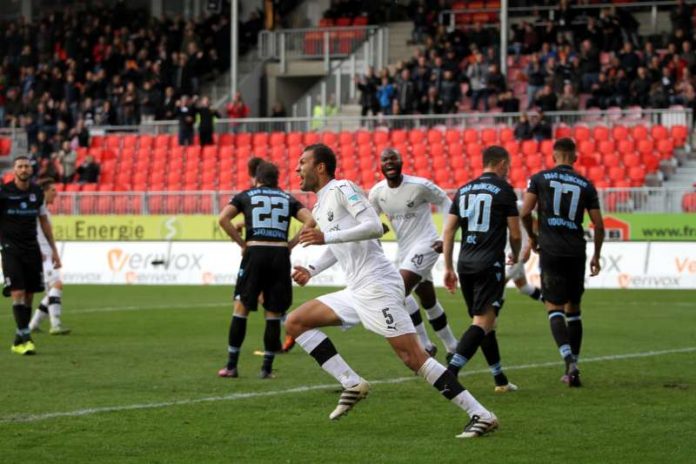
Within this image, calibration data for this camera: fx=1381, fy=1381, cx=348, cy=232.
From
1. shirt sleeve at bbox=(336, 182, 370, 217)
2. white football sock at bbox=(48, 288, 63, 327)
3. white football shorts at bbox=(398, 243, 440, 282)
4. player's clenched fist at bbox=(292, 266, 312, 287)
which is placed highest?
shirt sleeve at bbox=(336, 182, 370, 217)

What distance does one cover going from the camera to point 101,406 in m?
11.1

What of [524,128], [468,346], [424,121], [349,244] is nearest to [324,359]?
[349,244]

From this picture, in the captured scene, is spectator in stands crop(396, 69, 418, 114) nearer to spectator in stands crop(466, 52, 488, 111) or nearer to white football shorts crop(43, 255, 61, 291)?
spectator in stands crop(466, 52, 488, 111)

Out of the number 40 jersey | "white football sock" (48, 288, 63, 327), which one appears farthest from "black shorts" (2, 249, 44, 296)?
the number 40 jersey

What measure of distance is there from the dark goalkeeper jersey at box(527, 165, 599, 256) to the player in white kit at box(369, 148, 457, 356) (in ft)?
6.50

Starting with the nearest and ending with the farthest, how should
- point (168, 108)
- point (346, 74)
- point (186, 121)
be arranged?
point (186, 121), point (168, 108), point (346, 74)

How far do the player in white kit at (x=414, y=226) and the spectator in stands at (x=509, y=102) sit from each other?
20274mm

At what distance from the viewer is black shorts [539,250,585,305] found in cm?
1241

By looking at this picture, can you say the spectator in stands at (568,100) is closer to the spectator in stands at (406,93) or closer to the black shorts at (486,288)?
the spectator in stands at (406,93)

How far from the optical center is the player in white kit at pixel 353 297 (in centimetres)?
940

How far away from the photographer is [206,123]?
124 ft

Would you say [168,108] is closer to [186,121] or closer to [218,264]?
[186,121]

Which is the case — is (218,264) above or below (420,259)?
below

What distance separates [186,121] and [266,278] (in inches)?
984
